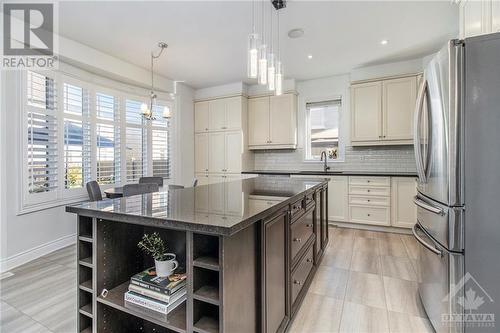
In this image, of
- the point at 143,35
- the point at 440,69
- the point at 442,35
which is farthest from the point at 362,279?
the point at 143,35

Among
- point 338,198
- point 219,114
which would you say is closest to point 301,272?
point 338,198

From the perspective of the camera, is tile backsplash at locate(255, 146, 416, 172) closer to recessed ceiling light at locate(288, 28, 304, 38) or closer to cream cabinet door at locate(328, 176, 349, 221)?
cream cabinet door at locate(328, 176, 349, 221)

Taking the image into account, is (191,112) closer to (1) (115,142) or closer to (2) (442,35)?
(1) (115,142)

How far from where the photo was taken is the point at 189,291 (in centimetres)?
107

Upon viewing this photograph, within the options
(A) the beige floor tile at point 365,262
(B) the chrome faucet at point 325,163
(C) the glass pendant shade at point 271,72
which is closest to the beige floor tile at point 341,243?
(A) the beige floor tile at point 365,262

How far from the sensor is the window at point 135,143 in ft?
14.0

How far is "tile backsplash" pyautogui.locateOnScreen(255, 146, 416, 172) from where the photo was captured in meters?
4.30

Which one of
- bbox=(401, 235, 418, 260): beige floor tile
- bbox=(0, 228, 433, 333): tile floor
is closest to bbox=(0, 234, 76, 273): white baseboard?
bbox=(0, 228, 433, 333): tile floor

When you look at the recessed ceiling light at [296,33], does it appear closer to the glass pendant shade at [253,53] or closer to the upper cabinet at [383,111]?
the glass pendant shade at [253,53]

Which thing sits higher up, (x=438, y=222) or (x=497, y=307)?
(x=438, y=222)

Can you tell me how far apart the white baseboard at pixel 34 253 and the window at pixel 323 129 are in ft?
14.1

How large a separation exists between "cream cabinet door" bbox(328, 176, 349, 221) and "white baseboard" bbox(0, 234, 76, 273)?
410cm

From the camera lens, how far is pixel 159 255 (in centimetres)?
128

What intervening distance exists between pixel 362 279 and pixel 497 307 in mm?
1182
